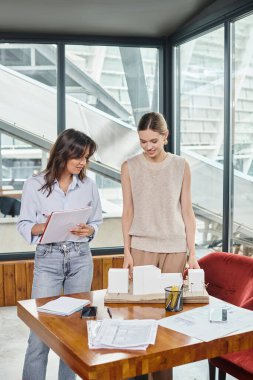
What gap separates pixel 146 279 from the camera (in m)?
2.55

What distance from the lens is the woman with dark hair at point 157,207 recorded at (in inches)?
115

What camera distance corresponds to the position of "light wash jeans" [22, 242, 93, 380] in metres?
2.71

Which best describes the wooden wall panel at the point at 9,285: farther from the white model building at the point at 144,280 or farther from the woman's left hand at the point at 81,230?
the white model building at the point at 144,280

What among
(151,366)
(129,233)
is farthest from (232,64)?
(151,366)

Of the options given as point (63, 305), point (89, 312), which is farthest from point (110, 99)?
point (89, 312)

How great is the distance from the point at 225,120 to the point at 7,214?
2.31 meters

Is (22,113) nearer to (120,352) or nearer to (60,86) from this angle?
(60,86)

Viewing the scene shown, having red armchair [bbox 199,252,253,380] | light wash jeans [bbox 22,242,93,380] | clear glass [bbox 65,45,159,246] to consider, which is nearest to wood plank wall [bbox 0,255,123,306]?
clear glass [bbox 65,45,159,246]

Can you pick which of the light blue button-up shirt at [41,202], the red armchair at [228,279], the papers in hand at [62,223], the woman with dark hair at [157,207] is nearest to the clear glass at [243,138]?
the red armchair at [228,279]

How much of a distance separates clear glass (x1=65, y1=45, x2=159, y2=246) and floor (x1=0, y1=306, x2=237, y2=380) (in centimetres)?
140

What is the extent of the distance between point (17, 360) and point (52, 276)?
133 cm

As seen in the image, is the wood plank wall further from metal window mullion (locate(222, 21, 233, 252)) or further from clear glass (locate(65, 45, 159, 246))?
metal window mullion (locate(222, 21, 233, 252))

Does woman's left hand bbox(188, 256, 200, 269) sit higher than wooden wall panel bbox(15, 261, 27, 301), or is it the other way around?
woman's left hand bbox(188, 256, 200, 269)

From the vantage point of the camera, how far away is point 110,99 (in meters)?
5.47
